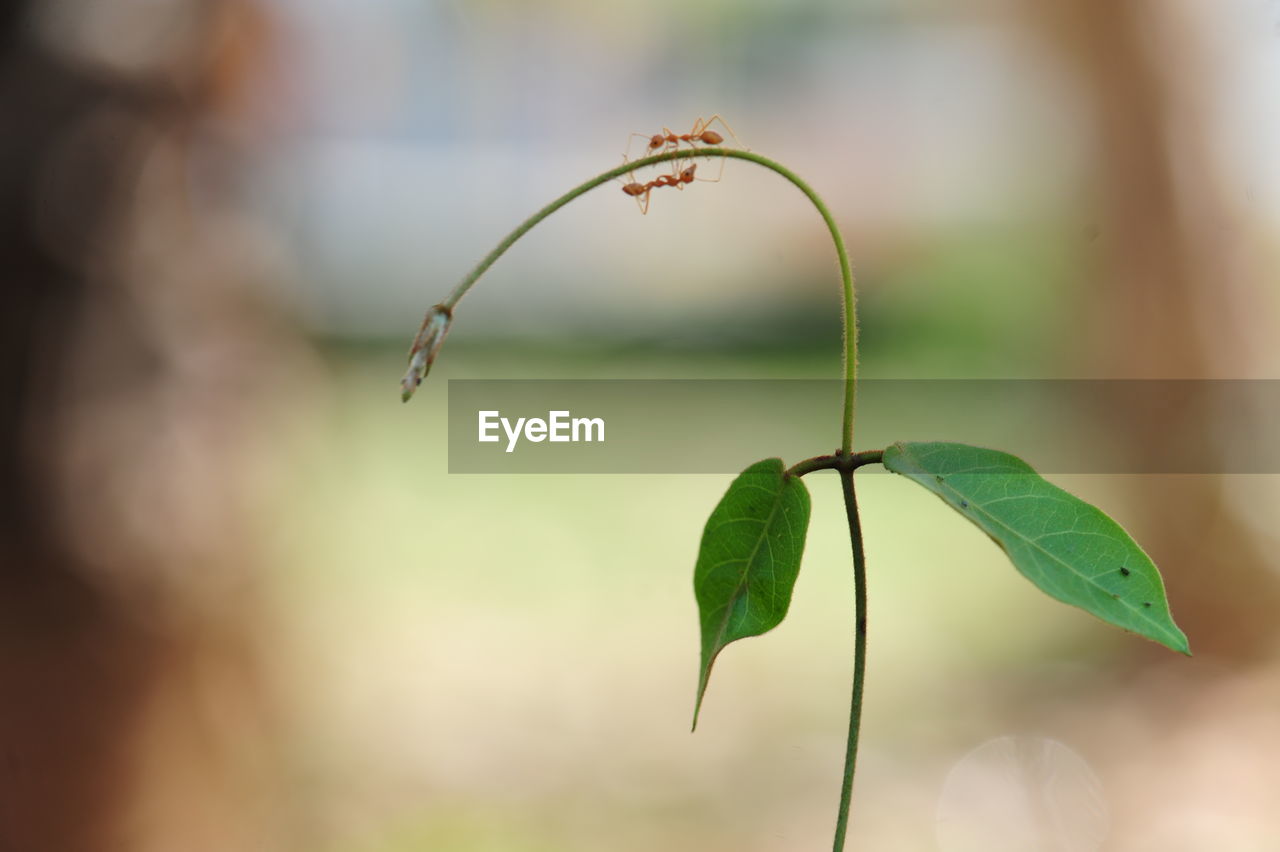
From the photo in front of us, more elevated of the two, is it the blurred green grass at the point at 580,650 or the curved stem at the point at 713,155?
the curved stem at the point at 713,155

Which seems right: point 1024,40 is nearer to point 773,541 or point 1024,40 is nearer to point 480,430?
point 480,430

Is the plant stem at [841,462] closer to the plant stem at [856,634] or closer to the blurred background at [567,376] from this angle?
the plant stem at [856,634]
